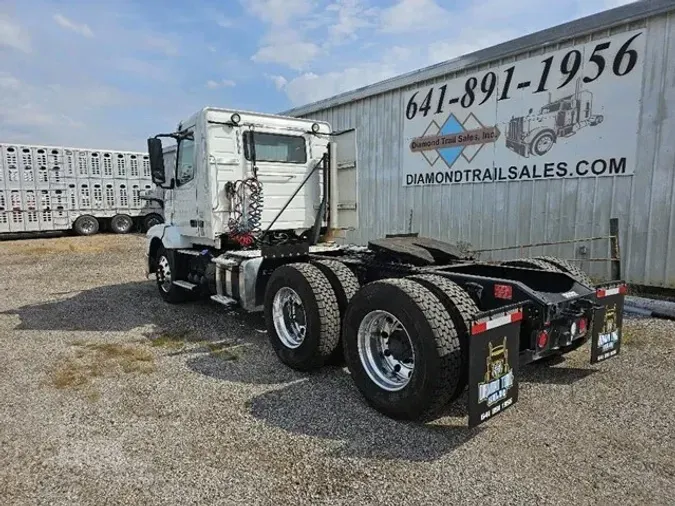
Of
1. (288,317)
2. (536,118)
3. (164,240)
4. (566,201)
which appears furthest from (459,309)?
(536,118)

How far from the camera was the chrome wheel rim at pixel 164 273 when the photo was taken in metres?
7.77

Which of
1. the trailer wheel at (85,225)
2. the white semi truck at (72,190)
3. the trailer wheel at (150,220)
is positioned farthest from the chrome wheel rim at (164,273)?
the trailer wheel at (150,220)

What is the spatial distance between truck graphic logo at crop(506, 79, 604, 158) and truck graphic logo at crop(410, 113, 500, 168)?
0.45 meters

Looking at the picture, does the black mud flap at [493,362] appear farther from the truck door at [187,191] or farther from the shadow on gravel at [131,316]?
the truck door at [187,191]

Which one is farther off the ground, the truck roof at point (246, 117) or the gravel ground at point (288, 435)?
the truck roof at point (246, 117)

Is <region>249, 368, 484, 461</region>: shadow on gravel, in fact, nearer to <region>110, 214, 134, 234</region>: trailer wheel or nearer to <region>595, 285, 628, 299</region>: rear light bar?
<region>595, 285, 628, 299</region>: rear light bar

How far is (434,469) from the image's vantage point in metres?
2.88

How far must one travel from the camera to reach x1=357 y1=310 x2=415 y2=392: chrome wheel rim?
3.72 metres

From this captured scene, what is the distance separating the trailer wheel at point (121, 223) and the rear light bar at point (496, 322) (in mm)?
22201

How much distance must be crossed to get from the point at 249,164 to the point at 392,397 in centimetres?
423

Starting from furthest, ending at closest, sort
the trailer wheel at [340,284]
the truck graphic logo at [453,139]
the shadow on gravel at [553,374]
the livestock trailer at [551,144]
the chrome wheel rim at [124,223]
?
the chrome wheel rim at [124,223], the truck graphic logo at [453,139], the livestock trailer at [551,144], the trailer wheel at [340,284], the shadow on gravel at [553,374]

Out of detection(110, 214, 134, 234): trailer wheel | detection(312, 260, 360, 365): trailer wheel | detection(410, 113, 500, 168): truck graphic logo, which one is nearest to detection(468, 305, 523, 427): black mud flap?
detection(312, 260, 360, 365): trailer wheel

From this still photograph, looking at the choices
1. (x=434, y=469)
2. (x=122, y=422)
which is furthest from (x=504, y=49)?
(x=122, y=422)

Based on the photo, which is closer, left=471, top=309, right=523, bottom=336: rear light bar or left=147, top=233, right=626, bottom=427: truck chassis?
left=471, top=309, right=523, bottom=336: rear light bar
